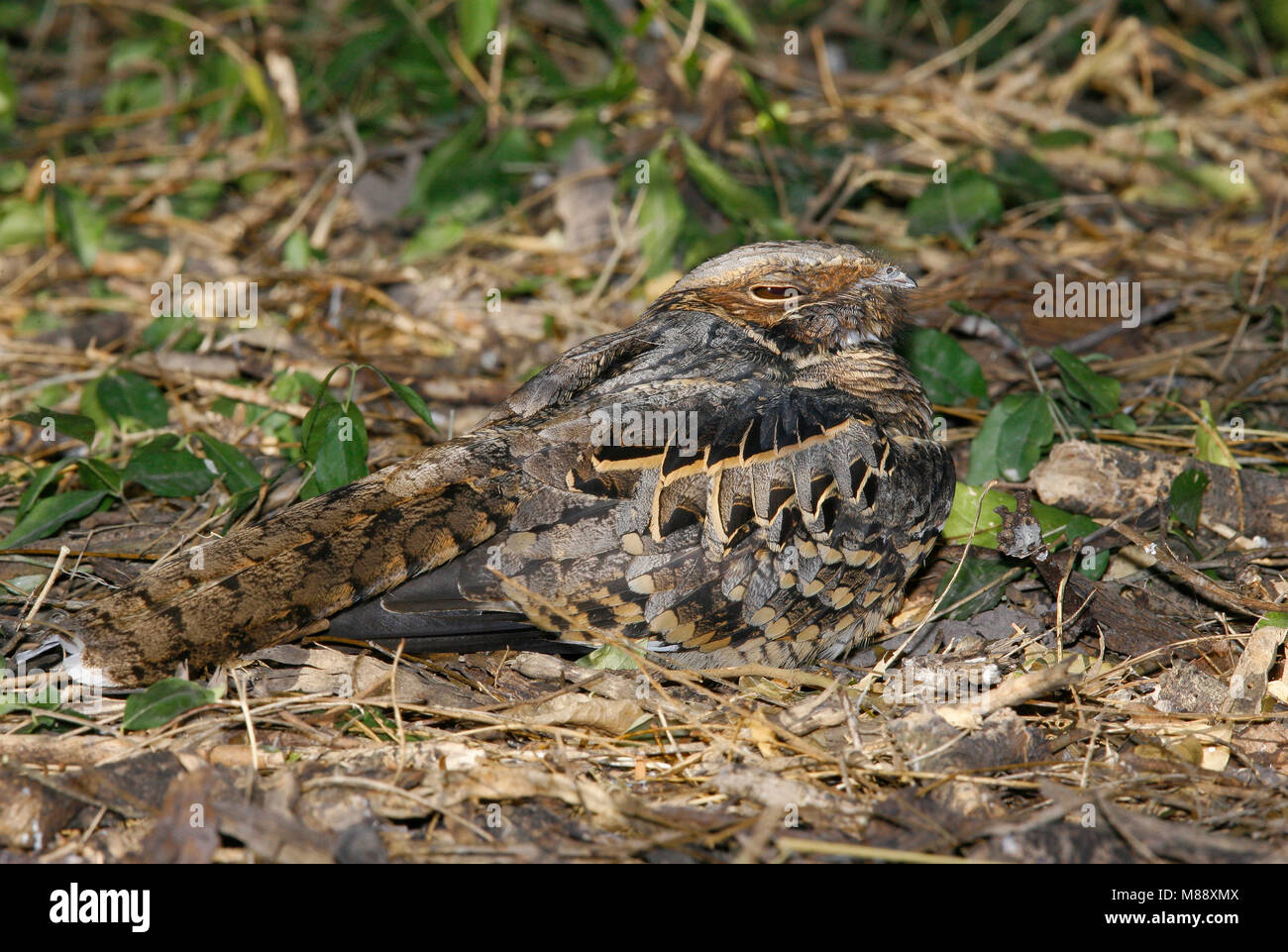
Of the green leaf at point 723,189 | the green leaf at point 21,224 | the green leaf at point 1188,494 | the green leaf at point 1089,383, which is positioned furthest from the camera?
the green leaf at point 21,224

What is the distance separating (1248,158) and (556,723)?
15.7 feet

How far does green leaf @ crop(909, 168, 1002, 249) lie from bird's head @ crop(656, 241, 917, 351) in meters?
1.39

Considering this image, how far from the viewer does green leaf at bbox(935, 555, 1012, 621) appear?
3330 mm

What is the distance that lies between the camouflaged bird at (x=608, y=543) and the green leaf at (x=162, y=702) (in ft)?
0.20

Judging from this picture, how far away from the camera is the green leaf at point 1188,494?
130 inches

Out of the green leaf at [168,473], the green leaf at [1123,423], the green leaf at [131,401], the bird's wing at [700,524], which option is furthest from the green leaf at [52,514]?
the green leaf at [1123,423]

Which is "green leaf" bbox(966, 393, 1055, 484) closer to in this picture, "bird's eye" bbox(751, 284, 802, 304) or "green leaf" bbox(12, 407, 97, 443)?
"bird's eye" bbox(751, 284, 802, 304)

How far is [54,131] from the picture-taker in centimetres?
594

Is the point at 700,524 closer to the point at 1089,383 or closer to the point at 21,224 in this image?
the point at 1089,383

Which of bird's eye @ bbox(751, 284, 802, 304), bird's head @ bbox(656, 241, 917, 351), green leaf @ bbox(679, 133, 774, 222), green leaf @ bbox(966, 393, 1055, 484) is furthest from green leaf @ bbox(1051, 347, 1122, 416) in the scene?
green leaf @ bbox(679, 133, 774, 222)

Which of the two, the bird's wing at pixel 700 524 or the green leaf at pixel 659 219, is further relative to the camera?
the green leaf at pixel 659 219

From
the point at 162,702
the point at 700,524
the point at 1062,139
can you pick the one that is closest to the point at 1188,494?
the point at 700,524

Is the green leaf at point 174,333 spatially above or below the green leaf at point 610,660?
above

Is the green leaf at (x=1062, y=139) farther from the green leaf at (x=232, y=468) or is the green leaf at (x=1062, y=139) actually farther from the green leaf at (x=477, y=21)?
the green leaf at (x=232, y=468)
